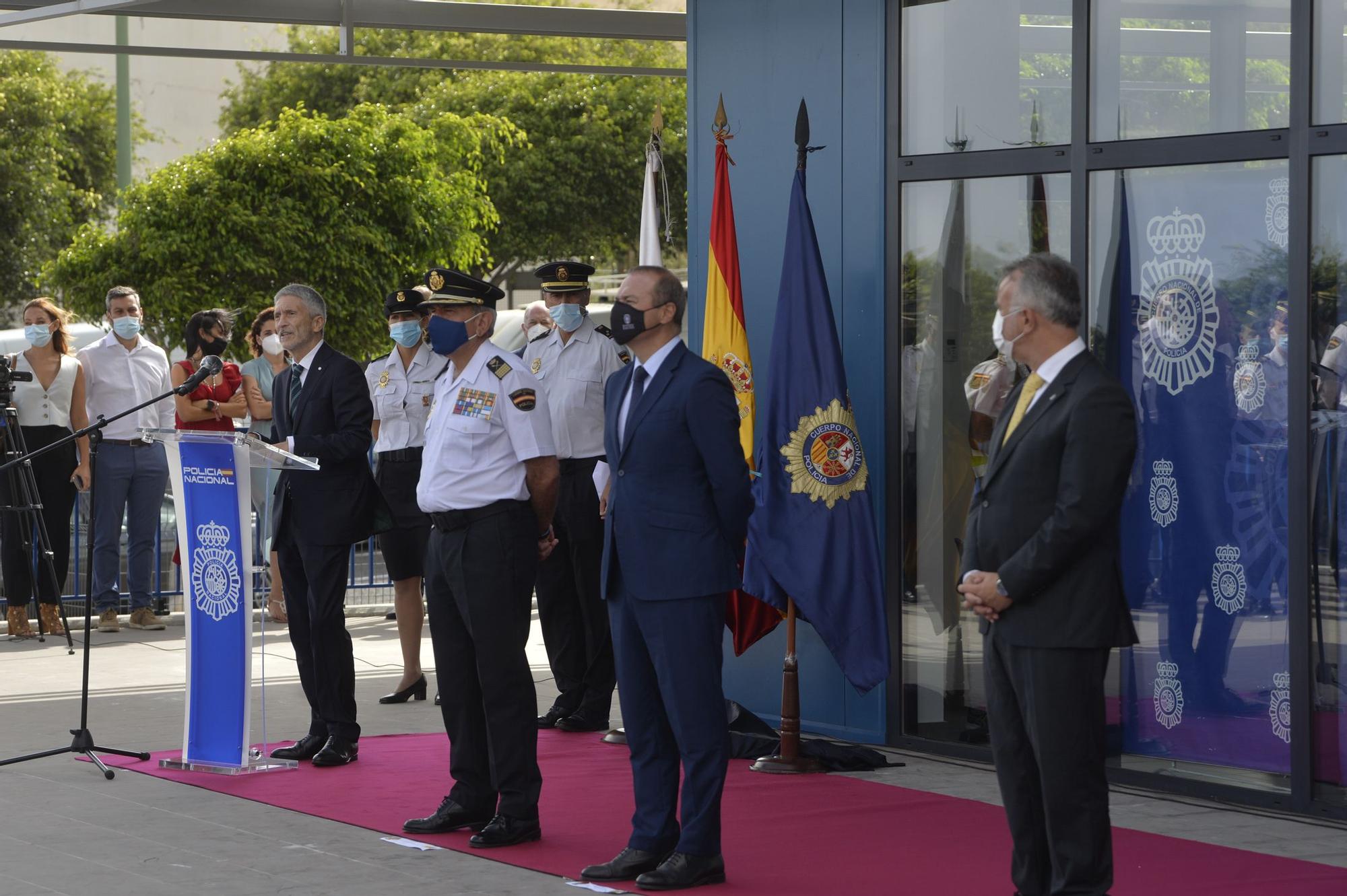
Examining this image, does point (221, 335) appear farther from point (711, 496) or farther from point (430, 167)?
point (430, 167)

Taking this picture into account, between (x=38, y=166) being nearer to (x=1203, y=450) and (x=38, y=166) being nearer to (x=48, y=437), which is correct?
(x=48, y=437)

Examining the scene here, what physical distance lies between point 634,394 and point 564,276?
2957 millimetres

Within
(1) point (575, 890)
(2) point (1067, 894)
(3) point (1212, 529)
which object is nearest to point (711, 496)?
(1) point (575, 890)

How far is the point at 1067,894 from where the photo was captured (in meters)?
4.63

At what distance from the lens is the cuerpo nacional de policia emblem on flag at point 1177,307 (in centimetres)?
677

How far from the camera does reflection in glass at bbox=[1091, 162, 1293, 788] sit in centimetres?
659

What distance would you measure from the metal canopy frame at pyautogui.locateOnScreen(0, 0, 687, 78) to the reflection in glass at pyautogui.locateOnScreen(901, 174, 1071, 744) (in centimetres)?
279

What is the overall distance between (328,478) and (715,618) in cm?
242

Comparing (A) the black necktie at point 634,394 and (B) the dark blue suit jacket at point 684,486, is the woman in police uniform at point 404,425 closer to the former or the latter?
(A) the black necktie at point 634,394

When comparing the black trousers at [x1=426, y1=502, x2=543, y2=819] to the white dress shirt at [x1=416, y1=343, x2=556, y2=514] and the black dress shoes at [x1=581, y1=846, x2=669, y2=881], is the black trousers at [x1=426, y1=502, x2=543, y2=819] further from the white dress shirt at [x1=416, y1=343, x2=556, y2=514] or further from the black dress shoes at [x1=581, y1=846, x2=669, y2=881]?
the black dress shoes at [x1=581, y1=846, x2=669, y2=881]

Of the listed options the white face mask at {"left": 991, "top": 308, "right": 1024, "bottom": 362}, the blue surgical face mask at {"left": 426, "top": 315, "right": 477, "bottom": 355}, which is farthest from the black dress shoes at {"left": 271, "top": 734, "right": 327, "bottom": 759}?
the white face mask at {"left": 991, "top": 308, "right": 1024, "bottom": 362}

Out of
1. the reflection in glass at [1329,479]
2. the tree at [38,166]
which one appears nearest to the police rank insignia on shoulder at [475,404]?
A: the reflection in glass at [1329,479]

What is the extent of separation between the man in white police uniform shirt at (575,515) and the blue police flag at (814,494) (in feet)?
3.90

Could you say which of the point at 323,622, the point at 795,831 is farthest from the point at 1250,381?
the point at 323,622
